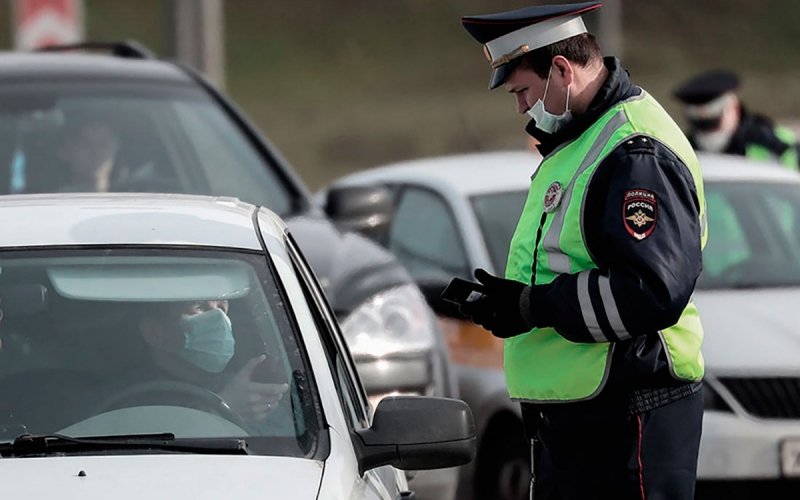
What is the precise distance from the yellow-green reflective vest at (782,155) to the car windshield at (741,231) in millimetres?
2579

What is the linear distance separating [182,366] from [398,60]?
2763 inches

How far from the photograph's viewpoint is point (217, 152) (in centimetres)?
727

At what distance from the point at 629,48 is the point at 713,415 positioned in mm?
66536

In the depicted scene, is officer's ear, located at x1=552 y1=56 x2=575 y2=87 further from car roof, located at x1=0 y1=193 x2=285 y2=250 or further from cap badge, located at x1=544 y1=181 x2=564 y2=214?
car roof, located at x1=0 y1=193 x2=285 y2=250

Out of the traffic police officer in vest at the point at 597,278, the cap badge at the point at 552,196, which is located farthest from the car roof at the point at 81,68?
the cap badge at the point at 552,196

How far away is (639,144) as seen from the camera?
4.20m

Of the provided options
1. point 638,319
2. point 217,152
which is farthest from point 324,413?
point 217,152

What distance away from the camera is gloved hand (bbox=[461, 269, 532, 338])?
4.26 meters

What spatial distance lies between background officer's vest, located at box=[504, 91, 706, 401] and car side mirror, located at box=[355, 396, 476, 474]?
48 cm

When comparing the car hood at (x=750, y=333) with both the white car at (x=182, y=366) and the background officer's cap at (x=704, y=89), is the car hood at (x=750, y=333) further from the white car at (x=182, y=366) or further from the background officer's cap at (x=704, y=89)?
the background officer's cap at (x=704, y=89)

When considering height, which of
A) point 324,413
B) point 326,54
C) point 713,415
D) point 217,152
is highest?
point 324,413

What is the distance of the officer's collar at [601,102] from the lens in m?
4.32

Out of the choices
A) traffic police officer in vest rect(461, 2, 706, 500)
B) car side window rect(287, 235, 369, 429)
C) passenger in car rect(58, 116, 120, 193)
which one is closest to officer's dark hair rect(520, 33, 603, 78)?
traffic police officer in vest rect(461, 2, 706, 500)

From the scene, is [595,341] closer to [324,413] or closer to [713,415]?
[324,413]
